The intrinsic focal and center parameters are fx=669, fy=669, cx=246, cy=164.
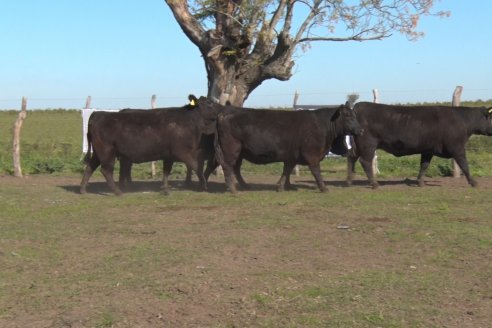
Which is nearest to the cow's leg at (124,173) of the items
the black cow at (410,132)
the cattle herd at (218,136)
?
the cattle herd at (218,136)

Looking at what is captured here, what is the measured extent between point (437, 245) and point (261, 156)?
215 inches

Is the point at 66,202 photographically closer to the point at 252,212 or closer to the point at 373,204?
the point at 252,212

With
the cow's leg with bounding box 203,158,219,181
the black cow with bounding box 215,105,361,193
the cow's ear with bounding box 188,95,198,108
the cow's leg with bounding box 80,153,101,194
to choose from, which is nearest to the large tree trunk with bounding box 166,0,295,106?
the cow's leg with bounding box 203,158,219,181

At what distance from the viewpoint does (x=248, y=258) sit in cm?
685

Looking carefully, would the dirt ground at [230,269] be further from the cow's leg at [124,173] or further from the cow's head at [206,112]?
the cow's leg at [124,173]

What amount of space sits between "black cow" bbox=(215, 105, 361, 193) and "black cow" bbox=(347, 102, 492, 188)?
0.84 m

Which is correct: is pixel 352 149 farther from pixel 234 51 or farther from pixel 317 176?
pixel 234 51

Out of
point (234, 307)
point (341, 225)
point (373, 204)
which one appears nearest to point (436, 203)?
point (373, 204)

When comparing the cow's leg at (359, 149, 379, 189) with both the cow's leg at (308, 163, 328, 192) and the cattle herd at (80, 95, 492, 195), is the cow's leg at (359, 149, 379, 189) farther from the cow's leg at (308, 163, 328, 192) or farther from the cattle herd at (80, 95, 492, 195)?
the cow's leg at (308, 163, 328, 192)

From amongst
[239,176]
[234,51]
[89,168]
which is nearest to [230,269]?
[239,176]

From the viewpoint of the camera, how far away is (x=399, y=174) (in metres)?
15.9

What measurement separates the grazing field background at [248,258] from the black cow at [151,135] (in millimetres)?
681

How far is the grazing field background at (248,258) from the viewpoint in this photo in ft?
16.6

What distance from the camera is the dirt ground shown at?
16.5 ft
